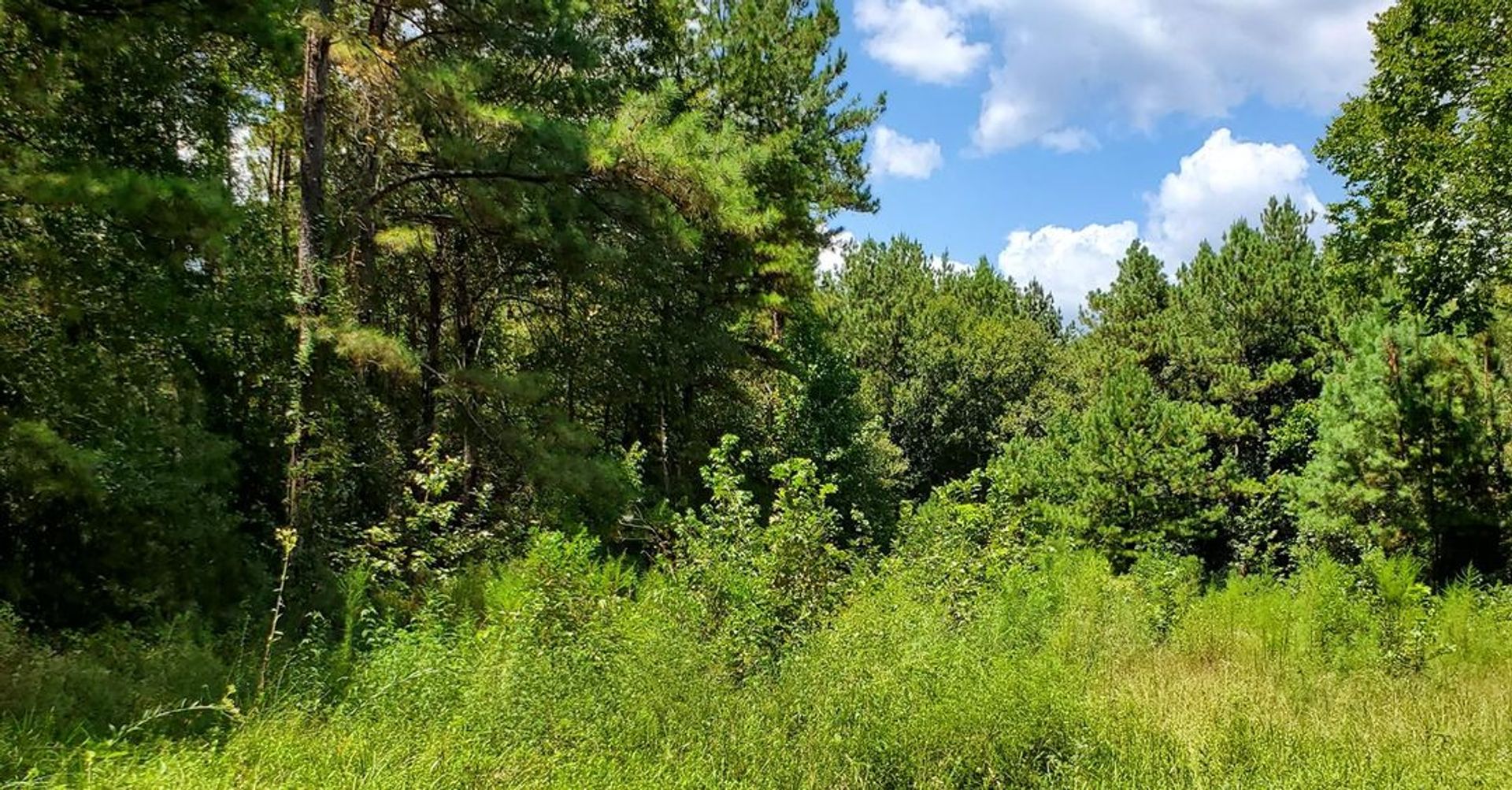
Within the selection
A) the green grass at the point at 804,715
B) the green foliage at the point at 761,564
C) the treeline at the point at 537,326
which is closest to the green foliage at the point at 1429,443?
the treeline at the point at 537,326

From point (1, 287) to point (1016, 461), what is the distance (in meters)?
20.3

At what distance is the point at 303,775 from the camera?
3.42 metres

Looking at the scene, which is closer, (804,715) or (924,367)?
(804,715)

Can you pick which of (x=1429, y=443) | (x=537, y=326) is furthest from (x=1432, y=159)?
(x=537, y=326)

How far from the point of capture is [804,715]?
445cm

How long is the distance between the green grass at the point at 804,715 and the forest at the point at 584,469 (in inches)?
1.3

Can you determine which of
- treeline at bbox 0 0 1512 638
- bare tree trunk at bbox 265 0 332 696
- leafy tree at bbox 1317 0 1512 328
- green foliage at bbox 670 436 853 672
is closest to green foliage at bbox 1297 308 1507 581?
treeline at bbox 0 0 1512 638

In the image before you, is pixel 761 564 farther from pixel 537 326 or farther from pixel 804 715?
pixel 537 326

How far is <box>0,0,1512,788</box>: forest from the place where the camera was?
173 inches

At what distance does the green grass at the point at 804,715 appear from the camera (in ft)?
12.2

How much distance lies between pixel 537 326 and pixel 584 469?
6.44 meters

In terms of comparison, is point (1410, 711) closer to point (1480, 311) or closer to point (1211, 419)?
point (1480, 311)

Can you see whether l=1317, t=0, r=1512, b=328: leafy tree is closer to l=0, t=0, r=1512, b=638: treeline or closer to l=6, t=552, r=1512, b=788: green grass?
l=0, t=0, r=1512, b=638: treeline

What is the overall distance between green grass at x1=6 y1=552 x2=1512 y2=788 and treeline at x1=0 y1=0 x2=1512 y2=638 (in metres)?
0.92
